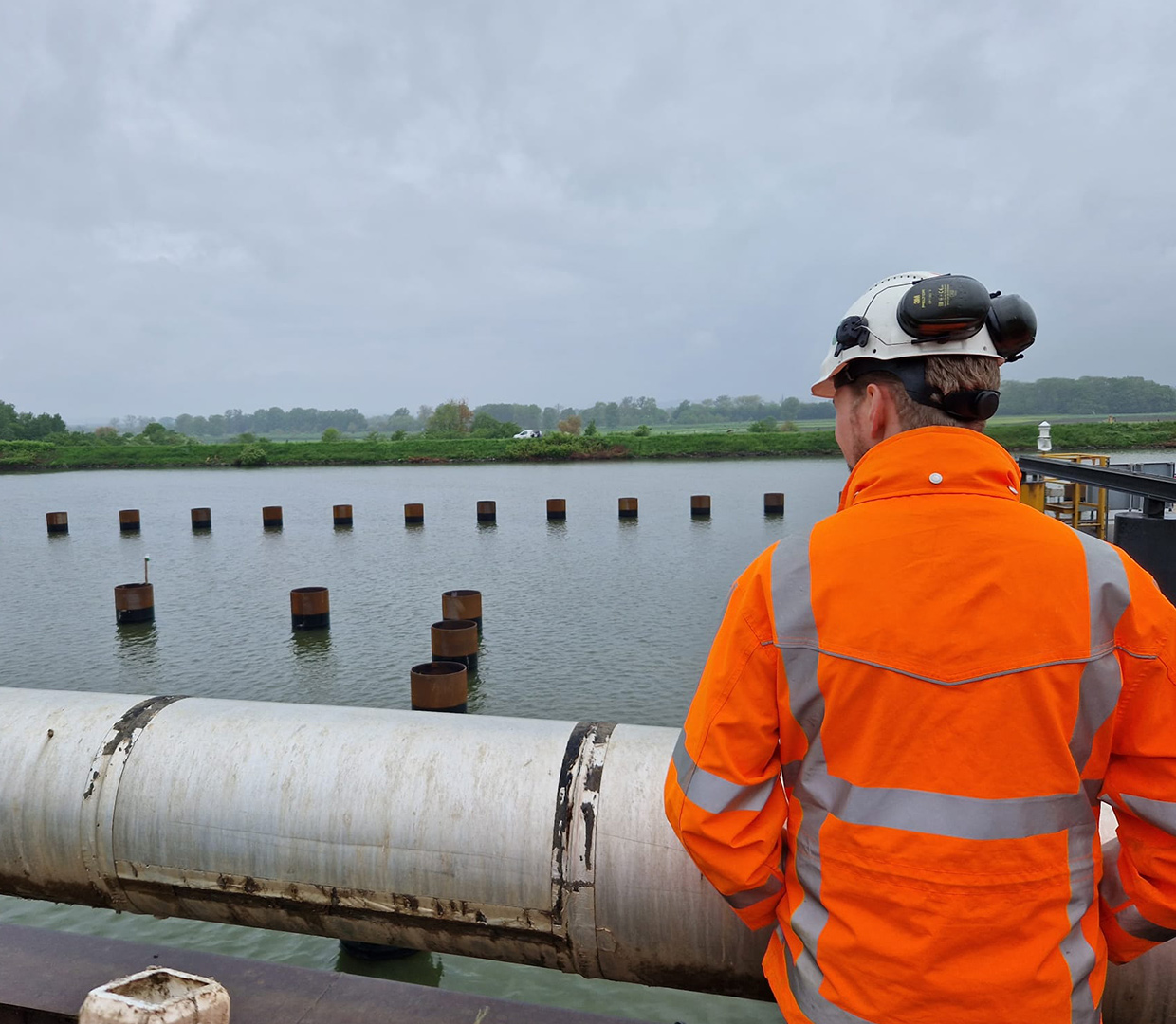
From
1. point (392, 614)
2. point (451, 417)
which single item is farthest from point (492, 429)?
point (392, 614)

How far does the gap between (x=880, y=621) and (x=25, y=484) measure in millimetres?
47910

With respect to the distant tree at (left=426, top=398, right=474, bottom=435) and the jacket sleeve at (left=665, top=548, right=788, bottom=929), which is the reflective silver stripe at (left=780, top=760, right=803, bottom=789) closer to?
the jacket sleeve at (left=665, top=548, right=788, bottom=929)

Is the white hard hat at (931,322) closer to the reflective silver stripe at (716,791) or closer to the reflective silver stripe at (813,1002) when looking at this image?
the reflective silver stripe at (716,791)

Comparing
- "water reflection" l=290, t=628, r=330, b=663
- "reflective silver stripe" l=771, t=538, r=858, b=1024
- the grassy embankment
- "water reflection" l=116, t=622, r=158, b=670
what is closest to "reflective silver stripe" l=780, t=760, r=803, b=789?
"reflective silver stripe" l=771, t=538, r=858, b=1024

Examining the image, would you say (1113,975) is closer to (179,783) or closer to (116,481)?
(179,783)

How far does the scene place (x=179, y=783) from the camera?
9.65ft

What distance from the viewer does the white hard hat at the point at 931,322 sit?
1761 mm

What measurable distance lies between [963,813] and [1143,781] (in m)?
0.37

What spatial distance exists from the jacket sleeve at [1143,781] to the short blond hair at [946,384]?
420 millimetres

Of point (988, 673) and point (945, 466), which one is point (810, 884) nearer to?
point (988, 673)

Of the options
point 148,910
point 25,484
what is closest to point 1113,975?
point 148,910

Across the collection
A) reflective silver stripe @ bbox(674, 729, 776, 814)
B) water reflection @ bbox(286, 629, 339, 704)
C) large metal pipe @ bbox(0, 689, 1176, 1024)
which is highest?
reflective silver stripe @ bbox(674, 729, 776, 814)

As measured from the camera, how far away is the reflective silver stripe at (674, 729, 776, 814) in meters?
1.72

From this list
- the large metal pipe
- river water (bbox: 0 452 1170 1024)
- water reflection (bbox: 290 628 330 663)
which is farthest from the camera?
water reflection (bbox: 290 628 330 663)
